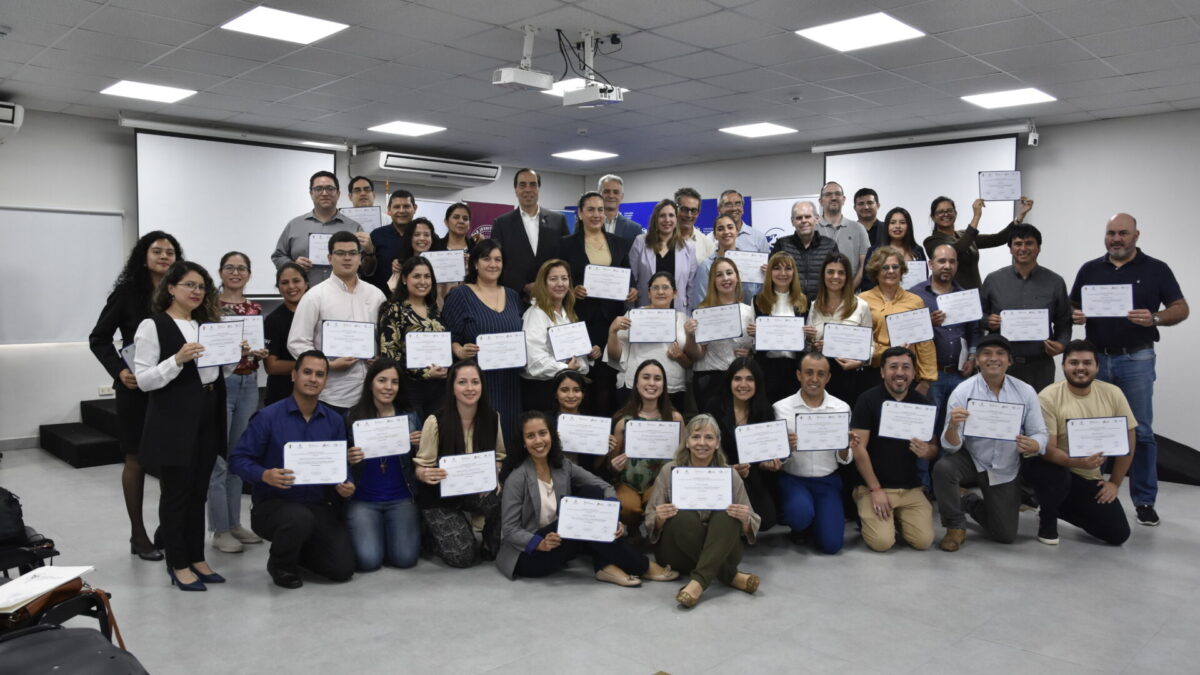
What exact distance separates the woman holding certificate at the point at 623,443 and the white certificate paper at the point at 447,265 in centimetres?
128

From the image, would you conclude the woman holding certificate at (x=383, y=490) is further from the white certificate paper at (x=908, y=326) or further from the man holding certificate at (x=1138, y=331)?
the man holding certificate at (x=1138, y=331)

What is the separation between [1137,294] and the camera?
5086 mm

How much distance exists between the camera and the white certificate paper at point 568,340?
177 inches

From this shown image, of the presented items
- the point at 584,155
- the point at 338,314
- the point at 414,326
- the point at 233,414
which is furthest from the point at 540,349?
the point at 584,155

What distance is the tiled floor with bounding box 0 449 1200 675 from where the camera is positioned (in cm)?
308

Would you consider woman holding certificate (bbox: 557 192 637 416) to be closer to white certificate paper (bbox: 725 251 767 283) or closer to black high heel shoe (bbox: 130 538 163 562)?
white certificate paper (bbox: 725 251 767 283)

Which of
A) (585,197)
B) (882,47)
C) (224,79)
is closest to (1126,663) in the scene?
(585,197)

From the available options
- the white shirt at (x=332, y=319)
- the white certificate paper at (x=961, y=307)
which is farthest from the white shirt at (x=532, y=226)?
the white certificate paper at (x=961, y=307)

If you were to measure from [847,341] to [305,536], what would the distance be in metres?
2.96

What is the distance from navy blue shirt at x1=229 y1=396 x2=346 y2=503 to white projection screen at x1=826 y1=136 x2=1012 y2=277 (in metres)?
7.07

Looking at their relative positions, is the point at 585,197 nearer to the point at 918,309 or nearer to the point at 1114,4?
the point at 918,309

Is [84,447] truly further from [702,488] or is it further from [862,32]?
[862,32]

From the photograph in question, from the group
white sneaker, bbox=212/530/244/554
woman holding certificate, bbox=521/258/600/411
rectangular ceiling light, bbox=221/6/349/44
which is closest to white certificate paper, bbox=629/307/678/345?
woman holding certificate, bbox=521/258/600/411

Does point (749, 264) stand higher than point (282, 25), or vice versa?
point (282, 25)
